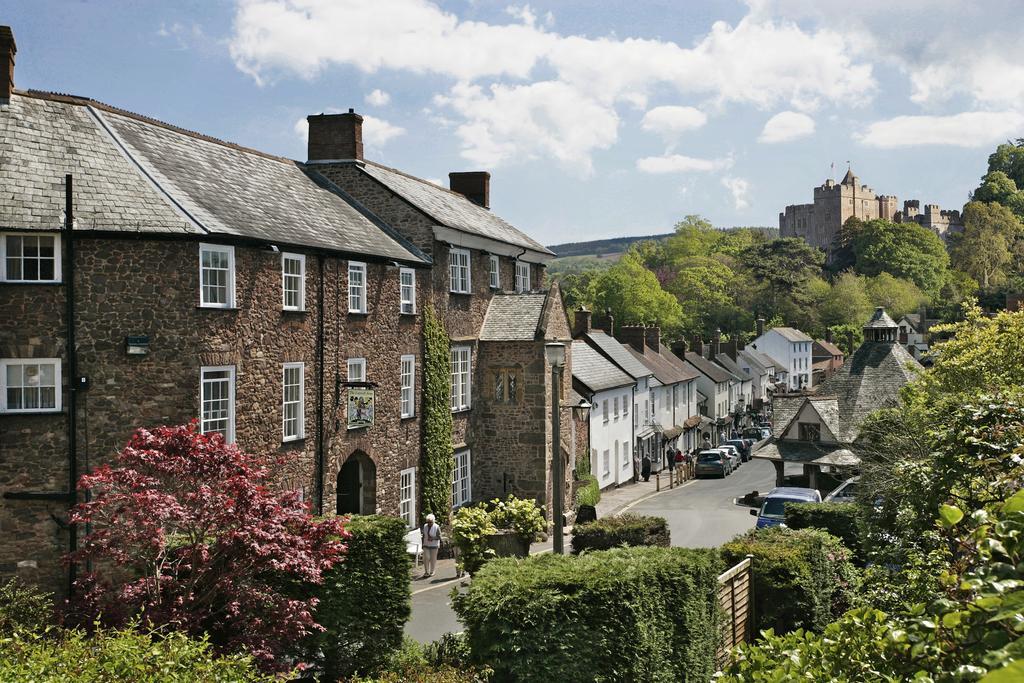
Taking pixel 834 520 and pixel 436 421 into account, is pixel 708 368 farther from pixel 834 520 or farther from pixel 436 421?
pixel 834 520

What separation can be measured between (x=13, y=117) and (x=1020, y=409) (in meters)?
20.6

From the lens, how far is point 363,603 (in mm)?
15672

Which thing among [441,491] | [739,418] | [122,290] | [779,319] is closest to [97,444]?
[122,290]

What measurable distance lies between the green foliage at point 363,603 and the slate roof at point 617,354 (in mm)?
36595

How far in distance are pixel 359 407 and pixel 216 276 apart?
6.32 m

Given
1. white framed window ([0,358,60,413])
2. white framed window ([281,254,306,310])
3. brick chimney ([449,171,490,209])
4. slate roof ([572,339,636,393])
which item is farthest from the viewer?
slate roof ([572,339,636,393])

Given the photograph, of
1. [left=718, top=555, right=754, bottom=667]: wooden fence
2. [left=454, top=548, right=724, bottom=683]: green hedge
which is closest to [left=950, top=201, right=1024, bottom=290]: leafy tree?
[left=718, top=555, right=754, bottom=667]: wooden fence

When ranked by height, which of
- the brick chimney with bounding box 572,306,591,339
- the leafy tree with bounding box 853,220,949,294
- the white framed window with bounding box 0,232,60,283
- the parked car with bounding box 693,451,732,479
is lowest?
the parked car with bounding box 693,451,732,479

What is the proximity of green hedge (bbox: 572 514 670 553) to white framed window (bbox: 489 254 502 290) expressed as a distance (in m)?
13.8

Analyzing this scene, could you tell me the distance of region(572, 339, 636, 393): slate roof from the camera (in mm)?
44406

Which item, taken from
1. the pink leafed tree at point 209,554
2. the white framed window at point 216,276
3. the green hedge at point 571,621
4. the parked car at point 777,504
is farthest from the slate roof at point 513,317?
the green hedge at point 571,621

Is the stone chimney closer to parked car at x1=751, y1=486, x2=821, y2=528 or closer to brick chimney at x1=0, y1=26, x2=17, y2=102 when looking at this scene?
parked car at x1=751, y1=486, x2=821, y2=528

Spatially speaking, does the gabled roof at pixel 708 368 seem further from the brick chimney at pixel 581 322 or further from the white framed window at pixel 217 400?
the white framed window at pixel 217 400

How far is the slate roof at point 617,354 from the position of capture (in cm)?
5209
